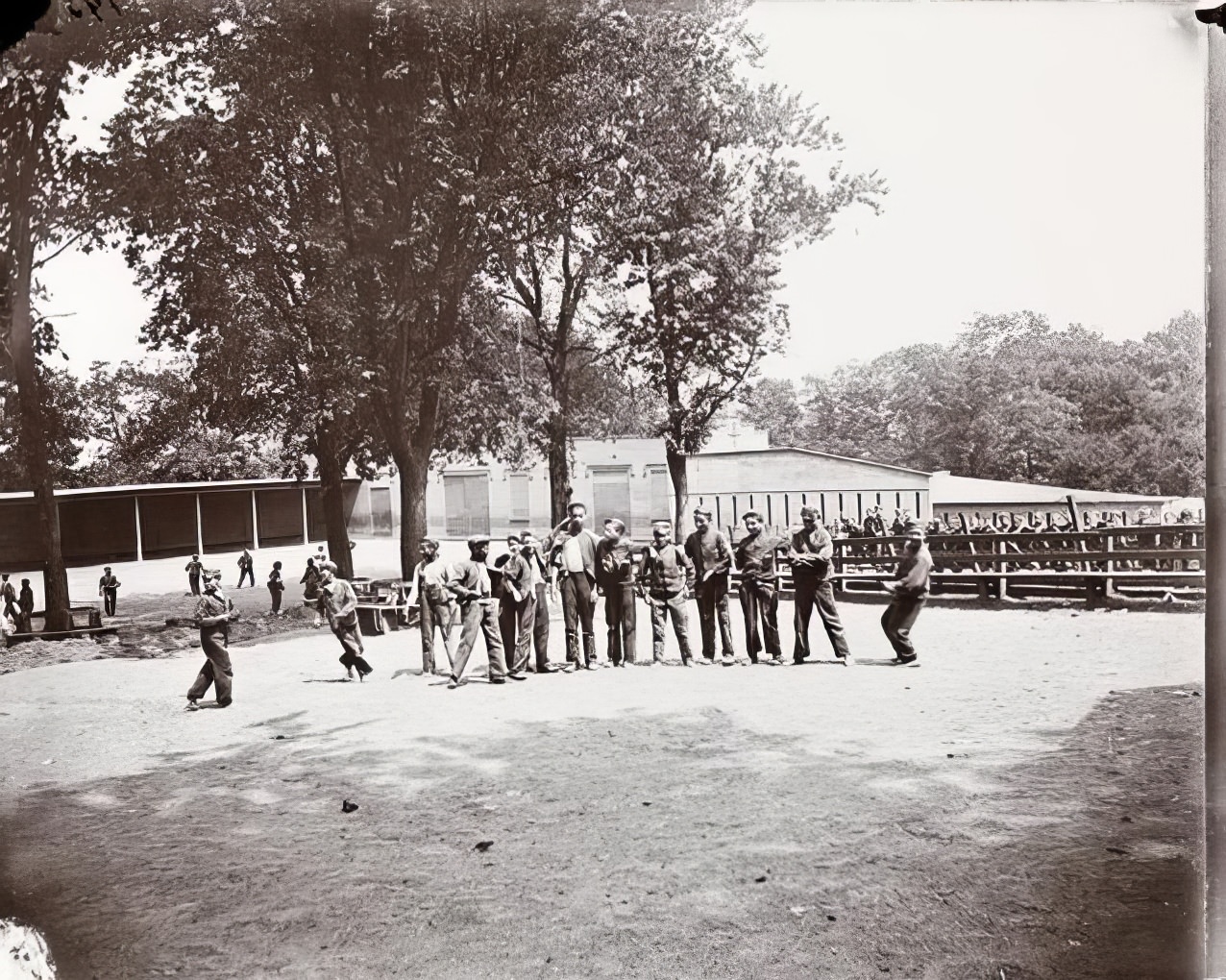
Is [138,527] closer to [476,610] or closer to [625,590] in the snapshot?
[476,610]

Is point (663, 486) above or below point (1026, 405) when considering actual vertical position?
below

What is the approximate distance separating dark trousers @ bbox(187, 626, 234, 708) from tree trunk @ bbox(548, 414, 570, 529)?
1.12m

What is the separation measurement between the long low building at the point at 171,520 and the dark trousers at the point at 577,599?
24.9 inches

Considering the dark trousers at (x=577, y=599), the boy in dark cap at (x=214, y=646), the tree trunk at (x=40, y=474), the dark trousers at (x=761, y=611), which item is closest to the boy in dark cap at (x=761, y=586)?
the dark trousers at (x=761, y=611)

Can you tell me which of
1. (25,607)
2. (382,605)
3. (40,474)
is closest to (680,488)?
(382,605)

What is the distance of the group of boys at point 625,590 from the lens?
3.09 meters

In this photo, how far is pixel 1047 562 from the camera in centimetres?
314

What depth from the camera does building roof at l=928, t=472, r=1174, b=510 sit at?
2947mm

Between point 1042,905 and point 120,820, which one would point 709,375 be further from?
point 120,820

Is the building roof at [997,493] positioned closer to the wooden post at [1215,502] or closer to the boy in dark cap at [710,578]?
the wooden post at [1215,502]

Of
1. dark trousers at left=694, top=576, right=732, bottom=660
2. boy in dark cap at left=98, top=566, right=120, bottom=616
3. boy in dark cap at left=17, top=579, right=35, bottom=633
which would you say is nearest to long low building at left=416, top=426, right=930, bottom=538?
dark trousers at left=694, top=576, right=732, bottom=660

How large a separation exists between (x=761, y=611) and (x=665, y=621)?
0.33m

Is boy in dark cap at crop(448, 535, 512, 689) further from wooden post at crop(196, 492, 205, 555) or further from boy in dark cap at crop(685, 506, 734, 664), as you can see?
wooden post at crop(196, 492, 205, 555)

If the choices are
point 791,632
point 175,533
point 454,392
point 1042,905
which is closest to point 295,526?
point 175,533
